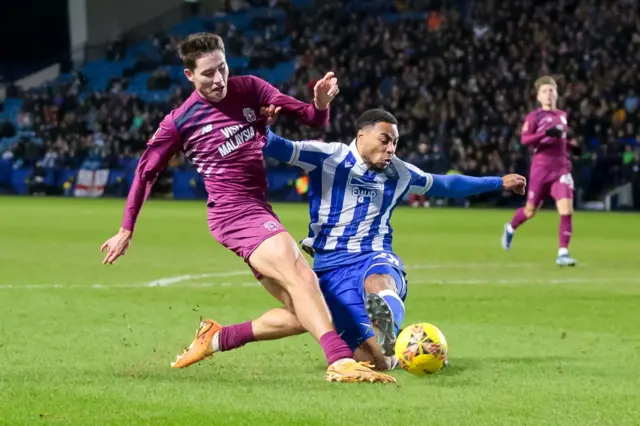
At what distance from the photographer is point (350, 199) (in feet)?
25.1

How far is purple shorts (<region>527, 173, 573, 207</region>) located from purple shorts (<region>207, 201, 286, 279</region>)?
28.2ft

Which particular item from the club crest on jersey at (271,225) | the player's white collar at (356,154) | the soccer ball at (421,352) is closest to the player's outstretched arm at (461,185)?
the player's white collar at (356,154)

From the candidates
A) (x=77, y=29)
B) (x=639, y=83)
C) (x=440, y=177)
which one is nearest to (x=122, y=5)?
(x=77, y=29)

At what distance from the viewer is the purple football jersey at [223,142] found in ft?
23.4

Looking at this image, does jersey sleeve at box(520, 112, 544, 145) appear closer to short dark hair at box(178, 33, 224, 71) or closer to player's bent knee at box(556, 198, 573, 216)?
player's bent knee at box(556, 198, 573, 216)

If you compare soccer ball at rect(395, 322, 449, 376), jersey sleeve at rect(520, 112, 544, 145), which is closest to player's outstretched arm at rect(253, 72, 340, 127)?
soccer ball at rect(395, 322, 449, 376)

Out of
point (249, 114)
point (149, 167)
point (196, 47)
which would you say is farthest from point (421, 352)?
point (196, 47)

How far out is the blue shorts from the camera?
7461mm

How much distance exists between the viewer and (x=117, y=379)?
6.75m

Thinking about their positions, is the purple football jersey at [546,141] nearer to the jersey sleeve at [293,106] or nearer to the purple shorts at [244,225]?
the jersey sleeve at [293,106]

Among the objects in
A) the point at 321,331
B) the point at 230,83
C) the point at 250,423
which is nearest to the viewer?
the point at 250,423

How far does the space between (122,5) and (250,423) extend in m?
42.2

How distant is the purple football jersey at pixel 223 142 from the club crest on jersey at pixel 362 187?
605 mm

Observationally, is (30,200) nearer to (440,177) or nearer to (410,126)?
(410,126)
